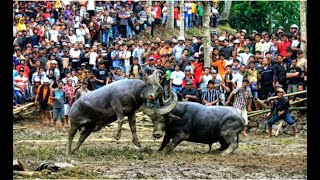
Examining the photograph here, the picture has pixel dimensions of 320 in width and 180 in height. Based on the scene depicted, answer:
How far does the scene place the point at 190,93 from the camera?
21.3 m

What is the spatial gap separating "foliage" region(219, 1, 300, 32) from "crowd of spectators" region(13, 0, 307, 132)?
11888 mm

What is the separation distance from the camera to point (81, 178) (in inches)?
426

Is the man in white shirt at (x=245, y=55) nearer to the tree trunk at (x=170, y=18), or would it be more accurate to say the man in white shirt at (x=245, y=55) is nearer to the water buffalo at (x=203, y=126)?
the water buffalo at (x=203, y=126)

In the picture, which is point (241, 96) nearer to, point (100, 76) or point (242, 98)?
point (242, 98)

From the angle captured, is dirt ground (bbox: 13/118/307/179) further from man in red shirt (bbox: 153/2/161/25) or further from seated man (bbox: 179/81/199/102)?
man in red shirt (bbox: 153/2/161/25)

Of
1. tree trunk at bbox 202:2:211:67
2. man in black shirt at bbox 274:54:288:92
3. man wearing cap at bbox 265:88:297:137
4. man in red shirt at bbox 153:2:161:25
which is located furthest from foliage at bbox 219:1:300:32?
man wearing cap at bbox 265:88:297:137

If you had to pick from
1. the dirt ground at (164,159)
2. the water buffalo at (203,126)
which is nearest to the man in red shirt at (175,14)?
the dirt ground at (164,159)

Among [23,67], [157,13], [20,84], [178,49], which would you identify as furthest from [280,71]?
[157,13]

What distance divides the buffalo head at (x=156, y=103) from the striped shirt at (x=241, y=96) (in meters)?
6.08

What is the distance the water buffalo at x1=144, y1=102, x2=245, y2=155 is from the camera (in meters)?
15.2

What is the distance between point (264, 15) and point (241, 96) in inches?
830

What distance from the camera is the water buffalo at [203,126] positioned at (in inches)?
599
